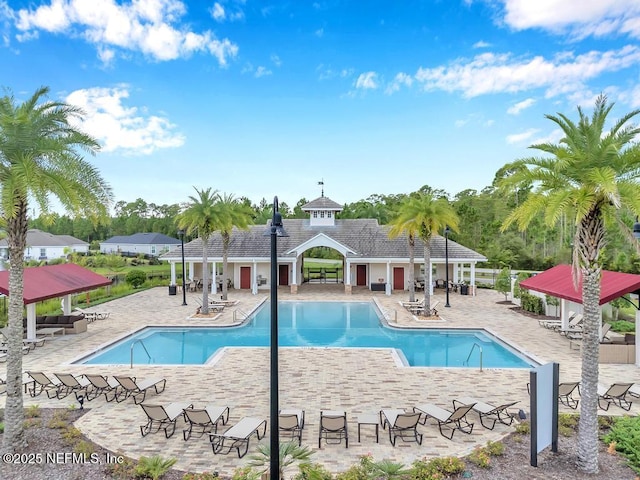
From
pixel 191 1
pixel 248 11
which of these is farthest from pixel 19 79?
pixel 248 11

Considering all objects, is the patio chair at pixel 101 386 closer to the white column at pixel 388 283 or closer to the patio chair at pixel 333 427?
the patio chair at pixel 333 427

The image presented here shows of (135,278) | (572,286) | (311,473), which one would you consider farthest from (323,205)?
(311,473)

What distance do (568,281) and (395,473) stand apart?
573 inches

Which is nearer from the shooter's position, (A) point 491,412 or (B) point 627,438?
(B) point 627,438

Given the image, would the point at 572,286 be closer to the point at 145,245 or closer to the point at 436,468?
the point at 436,468

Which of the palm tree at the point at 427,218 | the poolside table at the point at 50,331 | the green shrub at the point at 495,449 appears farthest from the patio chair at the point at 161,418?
the palm tree at the point at 427,218

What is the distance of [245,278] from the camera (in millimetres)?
34938

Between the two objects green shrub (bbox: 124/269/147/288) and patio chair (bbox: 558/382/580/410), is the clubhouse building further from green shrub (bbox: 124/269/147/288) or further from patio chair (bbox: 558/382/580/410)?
patio chair (bbox: 558/382/580/410)

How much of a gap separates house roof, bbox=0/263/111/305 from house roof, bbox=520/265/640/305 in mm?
19158

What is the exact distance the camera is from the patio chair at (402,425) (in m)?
8.75

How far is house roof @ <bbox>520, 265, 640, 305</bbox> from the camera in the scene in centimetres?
1405

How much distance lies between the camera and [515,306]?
86.5 ft

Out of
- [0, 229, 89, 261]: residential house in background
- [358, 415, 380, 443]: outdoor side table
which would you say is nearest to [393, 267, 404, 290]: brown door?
[358, 415, 380, 443]: outdoor side table

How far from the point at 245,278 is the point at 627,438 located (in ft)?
96.4
